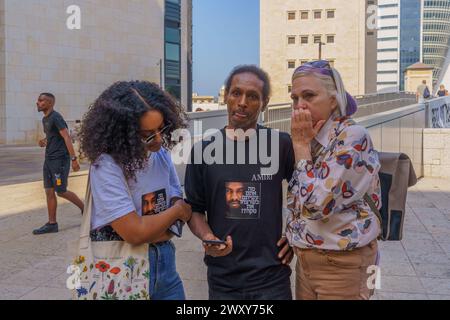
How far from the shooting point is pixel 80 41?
104ft

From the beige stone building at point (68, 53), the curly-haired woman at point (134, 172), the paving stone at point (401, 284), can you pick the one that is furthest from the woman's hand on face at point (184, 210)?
the beige stone building at point (68, 53)

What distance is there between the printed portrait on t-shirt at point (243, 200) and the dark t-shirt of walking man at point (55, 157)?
5061 mm

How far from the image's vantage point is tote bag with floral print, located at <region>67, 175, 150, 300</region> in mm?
2051

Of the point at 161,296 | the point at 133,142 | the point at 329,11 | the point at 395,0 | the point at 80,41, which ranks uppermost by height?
the point at 395,0

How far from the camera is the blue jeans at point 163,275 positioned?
219 cm

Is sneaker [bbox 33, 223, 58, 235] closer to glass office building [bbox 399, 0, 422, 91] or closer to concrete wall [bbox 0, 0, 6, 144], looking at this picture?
concrete wall [bbox 0, 0, 6, 144]

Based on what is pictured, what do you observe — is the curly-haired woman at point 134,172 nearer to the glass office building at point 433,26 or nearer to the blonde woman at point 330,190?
the blonde woman at point 330,190

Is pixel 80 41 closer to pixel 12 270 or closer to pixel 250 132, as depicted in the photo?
pixel 12 270

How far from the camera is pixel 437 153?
13.8 metres

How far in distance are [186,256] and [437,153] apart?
33.5ft

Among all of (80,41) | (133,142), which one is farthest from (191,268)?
(80,41)

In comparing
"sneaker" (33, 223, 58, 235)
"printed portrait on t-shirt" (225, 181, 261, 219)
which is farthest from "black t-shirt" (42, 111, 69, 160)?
"printed portrait on t-shirt" (225, 181, 261, 219)

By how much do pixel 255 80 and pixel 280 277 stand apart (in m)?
0.95

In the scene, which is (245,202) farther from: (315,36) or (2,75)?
(315,36)
